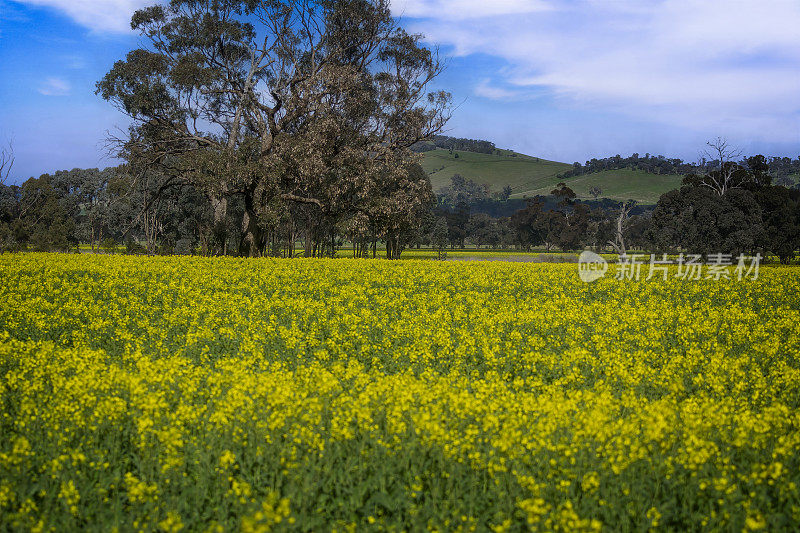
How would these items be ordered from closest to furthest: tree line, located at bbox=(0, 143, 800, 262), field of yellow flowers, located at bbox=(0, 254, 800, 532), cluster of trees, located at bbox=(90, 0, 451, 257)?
field of yellow flowers, located at bbox=(0, 254, 800, 532), cluster of trees, located at bbox=(90, 0, 451, 257), tree line, located at bbox=(0, 143, 800, 262)

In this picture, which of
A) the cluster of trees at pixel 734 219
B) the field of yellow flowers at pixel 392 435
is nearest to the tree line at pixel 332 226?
the cluster of trees at pixel 734 219

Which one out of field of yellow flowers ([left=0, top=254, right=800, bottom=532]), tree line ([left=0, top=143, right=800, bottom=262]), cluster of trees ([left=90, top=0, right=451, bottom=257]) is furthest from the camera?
tree line ([left=0, top=143, right=800, bottom=262])

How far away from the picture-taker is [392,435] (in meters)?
6.52

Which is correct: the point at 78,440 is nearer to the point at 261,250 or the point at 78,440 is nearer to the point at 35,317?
the point at 35,317

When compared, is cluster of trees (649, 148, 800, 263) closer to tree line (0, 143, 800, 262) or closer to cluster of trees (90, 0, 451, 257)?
tree line (0, 143, 800, 262)

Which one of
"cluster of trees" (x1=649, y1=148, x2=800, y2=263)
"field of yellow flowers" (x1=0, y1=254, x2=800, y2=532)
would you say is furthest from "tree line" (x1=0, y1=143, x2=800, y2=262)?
"field of yellow flowers" (x1=0, y1=254, x2=800, y2=532)

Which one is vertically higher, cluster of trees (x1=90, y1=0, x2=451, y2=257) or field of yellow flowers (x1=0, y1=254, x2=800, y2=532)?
cluster of trees (x1=90, y1=0, x2=451, y2=257)

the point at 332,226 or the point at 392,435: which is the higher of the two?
the point at 332,226

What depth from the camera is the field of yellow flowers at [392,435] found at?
17.6 ft

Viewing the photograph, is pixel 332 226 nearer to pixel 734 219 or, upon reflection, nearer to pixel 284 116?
pixel 284 116

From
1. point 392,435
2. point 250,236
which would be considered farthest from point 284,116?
point 392,435

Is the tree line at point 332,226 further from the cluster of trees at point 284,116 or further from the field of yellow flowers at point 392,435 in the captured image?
the field of yellow flowers at point 392,435

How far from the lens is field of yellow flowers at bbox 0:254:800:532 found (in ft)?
17.6

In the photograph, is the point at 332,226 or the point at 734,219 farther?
the point at 734,219
